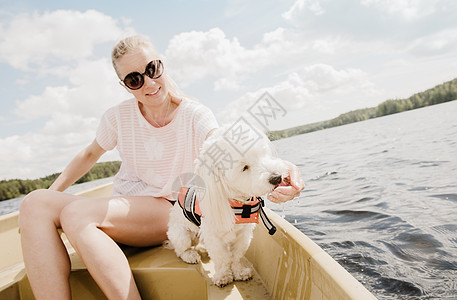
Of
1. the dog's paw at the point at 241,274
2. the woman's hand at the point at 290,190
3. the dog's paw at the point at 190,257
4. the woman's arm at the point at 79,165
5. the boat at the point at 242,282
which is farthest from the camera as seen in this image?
the woman's arm at the point at 79,165

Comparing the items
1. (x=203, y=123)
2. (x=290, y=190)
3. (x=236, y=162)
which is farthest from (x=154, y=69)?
(x=290, y=190)

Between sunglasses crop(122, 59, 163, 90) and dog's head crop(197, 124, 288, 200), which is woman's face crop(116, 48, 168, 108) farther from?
dog's head crop(197, 124, 288, 200)

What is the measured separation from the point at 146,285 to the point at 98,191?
3.37 metres

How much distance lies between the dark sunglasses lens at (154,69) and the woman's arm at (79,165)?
81cm

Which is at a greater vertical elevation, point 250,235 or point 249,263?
point 250,235

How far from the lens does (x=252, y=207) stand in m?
1.72

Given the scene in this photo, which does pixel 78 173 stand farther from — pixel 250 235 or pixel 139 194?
pixel 250 235

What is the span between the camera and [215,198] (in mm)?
1646

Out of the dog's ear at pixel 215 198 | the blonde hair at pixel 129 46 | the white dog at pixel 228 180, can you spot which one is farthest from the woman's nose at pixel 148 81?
the dog's ear at pixel 215 198

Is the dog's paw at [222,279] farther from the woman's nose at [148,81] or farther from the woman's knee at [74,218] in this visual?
the woman's nose at [148,81]

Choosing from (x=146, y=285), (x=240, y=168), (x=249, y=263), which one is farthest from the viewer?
(x=249, y=263)

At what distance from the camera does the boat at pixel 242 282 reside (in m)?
1.33

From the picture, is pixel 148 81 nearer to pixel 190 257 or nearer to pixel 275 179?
pixel 275 179

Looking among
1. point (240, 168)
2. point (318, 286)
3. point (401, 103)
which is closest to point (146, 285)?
point (240, 168)
